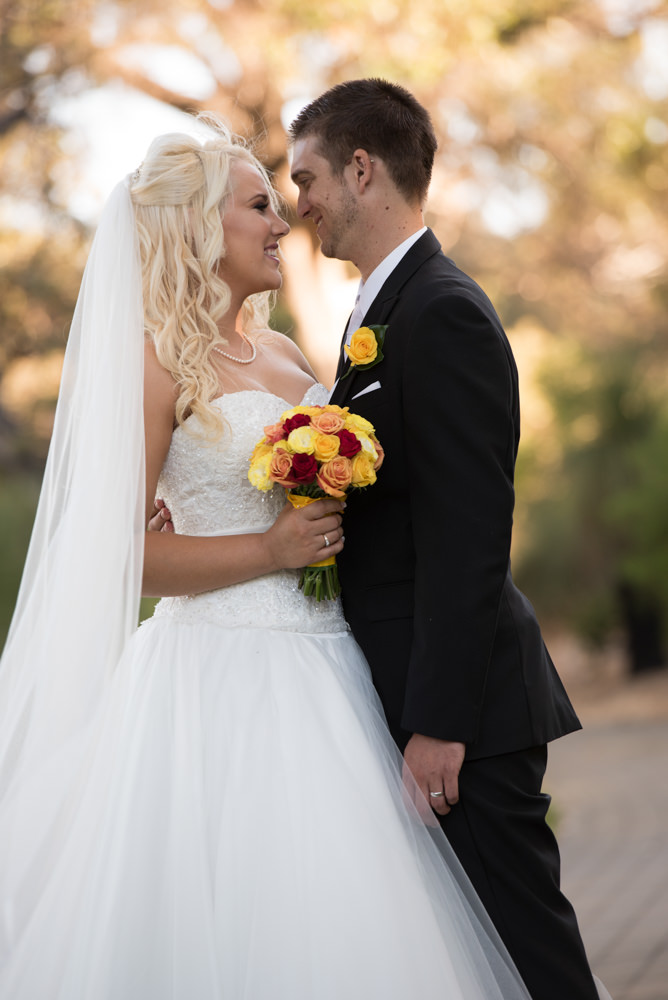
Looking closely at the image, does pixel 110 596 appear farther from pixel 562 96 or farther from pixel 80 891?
pixel 562 96

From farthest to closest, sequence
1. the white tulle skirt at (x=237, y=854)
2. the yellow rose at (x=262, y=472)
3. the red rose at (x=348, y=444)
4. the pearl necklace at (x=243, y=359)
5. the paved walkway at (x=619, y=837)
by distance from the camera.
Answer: the paved walkway at (x=619, y=837) → the pearl necklace at (x=243, y=359) → the yellow rose at (x=262, y=472) → the red rose at (x=348, y=444) → the white tulle skirt at (x=237, y=854)

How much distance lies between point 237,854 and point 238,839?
0.03 meters

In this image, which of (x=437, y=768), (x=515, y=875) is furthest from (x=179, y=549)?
(x=515, y=875)

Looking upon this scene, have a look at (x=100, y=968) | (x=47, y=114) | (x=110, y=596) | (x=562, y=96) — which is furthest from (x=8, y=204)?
(x=100, y=968)

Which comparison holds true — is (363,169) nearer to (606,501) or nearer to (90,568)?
(90,568)

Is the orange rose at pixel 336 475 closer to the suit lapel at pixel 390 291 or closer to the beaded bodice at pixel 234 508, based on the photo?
the suit lapel at pixel 390 291

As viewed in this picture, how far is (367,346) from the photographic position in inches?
90.6

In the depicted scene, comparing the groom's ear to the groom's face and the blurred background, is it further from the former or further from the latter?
the blurred background

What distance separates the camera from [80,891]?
2156 millimetres

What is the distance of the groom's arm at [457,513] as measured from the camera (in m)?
2.16

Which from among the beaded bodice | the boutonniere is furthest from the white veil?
the boutonniere

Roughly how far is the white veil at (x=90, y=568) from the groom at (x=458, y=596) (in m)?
0.49

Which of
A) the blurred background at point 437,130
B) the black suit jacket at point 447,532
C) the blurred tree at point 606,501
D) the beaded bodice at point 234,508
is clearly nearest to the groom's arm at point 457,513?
the black suit jacket at point 447,532

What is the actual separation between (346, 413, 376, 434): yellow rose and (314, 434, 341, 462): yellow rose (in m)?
0.05
